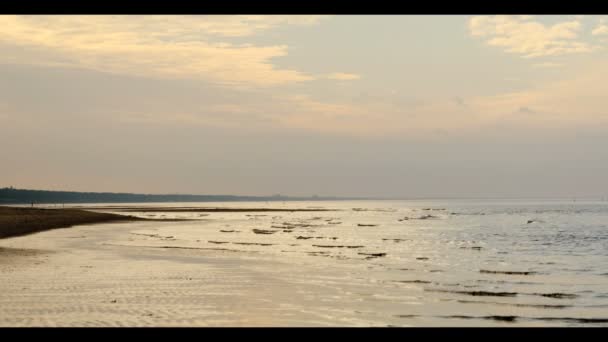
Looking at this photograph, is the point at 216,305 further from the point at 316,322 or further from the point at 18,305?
the point at 18,305

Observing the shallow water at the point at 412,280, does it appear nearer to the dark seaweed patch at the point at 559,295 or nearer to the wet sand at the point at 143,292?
the dark seaweed patch at the point at 559,295

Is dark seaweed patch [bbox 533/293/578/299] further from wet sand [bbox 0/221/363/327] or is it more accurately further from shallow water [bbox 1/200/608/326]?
wet sand [bbox 0/221/363/327]

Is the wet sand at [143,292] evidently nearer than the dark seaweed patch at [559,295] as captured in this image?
Yes

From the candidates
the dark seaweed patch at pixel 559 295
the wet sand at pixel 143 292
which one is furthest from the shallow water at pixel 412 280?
the wet sand at pixel 143 292

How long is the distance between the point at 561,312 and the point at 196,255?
20.9 m

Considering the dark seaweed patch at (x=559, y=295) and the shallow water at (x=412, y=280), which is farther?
the dark seaweed patch at (x=559, y=295)

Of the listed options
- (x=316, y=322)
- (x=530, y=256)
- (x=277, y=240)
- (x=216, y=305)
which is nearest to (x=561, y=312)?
(x=316, y=322)

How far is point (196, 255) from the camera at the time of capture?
33938mm

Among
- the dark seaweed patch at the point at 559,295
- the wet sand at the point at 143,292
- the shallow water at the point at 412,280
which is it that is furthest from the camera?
the dark seaweed patch at the point at 559,295

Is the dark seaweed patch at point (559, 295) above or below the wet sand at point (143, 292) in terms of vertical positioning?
above

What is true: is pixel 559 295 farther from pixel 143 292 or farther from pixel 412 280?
pixel 143 292

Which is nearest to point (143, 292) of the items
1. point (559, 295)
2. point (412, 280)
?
point (412, 280)

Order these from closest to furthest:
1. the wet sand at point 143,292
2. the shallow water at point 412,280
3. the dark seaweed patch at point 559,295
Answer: the wet sand at point 143,292
the shallow water at point 412,280
the dark seaweed patch at point 559,295

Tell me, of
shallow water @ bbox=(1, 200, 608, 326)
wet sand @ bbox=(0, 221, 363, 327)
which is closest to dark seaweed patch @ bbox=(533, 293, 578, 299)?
shallow water @ bbox=(1, 200, 608, 326)
